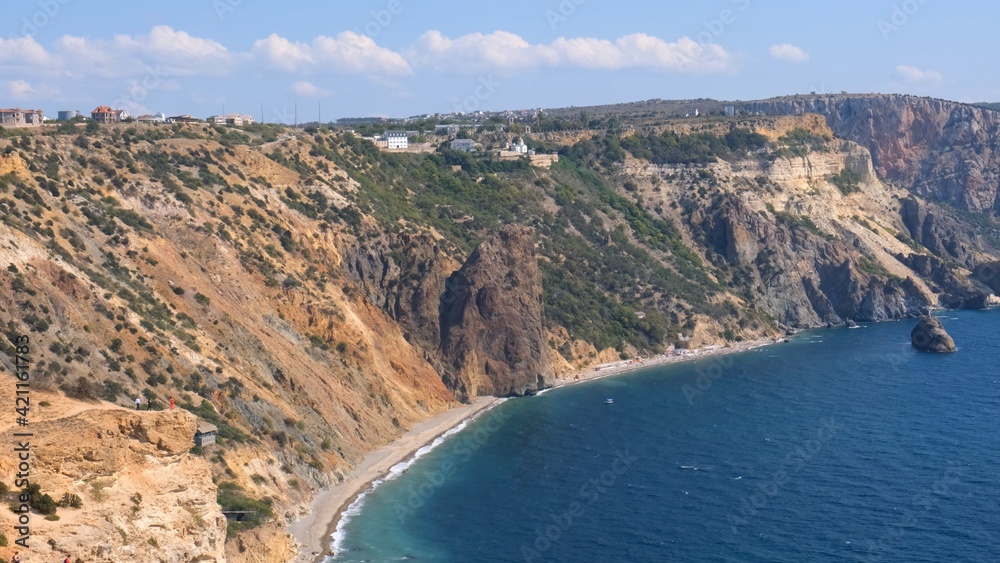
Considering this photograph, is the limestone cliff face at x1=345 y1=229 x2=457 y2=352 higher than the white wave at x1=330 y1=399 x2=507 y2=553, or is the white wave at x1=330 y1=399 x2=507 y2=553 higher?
the limestone cliff face at x1=345 y1=229 x2=457 y2=352

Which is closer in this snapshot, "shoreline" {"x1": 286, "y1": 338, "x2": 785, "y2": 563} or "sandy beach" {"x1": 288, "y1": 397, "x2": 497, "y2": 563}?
"sandy beach" {"x1": 288, "y1": 397, "x2": 497, "y2": 563}

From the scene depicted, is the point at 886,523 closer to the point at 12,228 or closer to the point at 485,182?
the point at 12,228

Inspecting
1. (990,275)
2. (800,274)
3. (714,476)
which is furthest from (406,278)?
(990,275)

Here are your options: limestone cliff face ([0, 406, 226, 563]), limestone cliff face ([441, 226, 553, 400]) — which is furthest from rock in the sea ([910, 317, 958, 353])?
limestone cliff face ([0, 406, 226, 563])

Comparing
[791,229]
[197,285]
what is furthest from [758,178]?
[197,285]

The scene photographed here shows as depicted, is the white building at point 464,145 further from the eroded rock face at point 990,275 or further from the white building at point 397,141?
the eroded rock face at point 990,275

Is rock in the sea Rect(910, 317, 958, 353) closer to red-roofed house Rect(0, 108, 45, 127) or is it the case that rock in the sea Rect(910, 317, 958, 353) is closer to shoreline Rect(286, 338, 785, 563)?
shoreline Rect(286, 338, 785, 563)

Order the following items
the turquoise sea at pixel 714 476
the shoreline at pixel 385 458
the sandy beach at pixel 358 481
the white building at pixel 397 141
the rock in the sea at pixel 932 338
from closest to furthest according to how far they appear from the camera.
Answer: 1. the turquoise sea at pixel 714 476
2. the sandy beach at pixel 358 481
3. the shoreline at pixel 385 458
4. the rock in the sea at pixel 932 338
5. the white building at pixel 397 141

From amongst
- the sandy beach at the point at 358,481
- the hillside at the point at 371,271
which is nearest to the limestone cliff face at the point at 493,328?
the hillside at the point at 371,271
